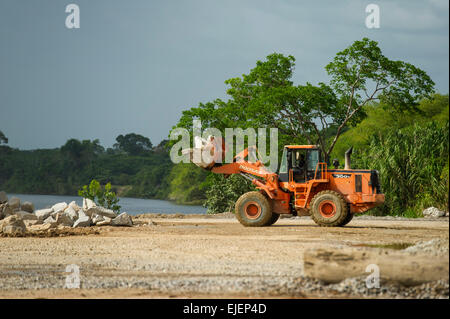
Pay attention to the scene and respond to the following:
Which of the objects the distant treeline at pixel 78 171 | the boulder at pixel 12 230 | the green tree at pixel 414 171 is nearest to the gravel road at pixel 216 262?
the boulder at pixel 12 230

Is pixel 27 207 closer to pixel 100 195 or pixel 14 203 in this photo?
pixel 14 203

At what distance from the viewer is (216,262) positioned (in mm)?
11883

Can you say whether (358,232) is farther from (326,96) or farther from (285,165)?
(326,96)

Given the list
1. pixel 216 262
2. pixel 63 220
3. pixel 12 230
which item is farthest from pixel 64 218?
pixel 216 262

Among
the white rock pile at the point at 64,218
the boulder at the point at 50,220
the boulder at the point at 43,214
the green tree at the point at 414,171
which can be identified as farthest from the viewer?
the green tree at the point at 414,171

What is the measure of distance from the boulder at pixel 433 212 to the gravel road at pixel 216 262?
529 cm

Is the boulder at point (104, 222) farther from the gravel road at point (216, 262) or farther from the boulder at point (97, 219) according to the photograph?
the gravel road at point (216, 262)

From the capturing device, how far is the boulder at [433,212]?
81.0ft

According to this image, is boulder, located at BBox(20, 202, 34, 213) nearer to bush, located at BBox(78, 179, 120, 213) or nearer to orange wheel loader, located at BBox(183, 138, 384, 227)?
bush, located at BBox(78, 179, 120, 213)

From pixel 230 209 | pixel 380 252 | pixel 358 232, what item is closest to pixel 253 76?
pixel 230 209

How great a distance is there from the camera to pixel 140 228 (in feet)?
69.2

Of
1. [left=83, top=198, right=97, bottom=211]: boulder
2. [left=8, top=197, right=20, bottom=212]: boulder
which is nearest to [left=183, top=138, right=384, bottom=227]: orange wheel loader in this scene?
[left=83, top=198, right=97, bottom=211]: boulder

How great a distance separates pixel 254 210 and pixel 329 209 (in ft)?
8.17
